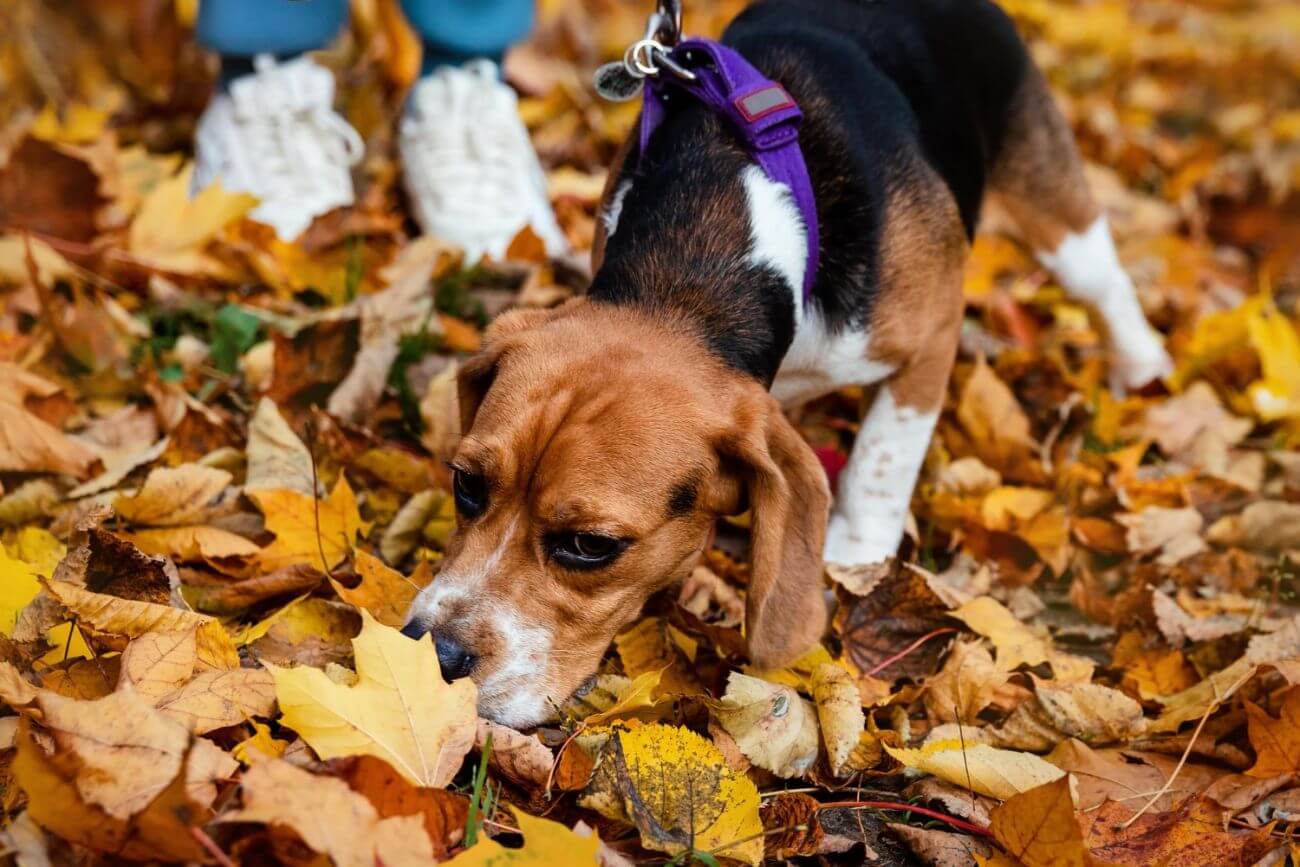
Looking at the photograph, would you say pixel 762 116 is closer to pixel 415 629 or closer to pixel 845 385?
pixel 845 385

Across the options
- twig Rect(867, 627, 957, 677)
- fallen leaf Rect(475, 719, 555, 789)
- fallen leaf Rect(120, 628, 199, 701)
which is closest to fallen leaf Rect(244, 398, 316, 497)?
fallen leaf Rect(120, 628, 199, 701)

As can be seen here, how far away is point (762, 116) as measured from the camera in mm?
2965

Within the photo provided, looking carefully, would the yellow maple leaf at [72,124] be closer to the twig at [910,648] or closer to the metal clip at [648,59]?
the metal clip at [648,59]

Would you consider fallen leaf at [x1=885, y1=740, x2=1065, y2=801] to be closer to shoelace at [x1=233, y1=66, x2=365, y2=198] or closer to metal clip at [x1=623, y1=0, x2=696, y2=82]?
metal clip at [x1=623, y1=0, x2=696, y2=82]

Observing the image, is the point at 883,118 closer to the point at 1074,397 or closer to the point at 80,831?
the point at 1074,397

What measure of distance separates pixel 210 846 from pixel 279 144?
3311 mm

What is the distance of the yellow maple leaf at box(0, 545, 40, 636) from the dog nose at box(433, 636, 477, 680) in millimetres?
797

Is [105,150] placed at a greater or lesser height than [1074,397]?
greater

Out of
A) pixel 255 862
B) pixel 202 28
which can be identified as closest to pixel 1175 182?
pixel 202 28

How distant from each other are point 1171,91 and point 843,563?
21.0ft

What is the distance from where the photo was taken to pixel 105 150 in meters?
4.56

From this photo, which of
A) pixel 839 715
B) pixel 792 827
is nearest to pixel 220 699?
pixel 792 827

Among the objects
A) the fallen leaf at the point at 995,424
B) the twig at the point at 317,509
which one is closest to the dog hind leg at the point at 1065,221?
the fallen leaf at the point at 995,424

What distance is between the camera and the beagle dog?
8.18 feet
